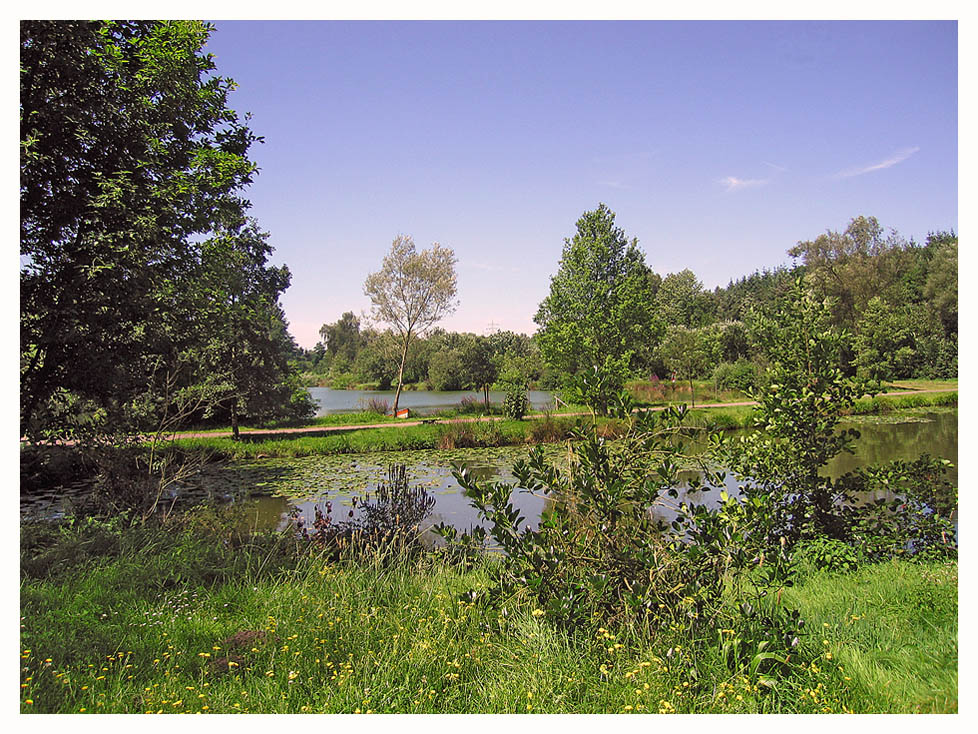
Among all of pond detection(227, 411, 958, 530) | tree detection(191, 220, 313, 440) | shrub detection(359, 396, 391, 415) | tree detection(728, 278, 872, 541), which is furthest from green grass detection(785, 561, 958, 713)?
shrub detection(359, 396, 391, 415)

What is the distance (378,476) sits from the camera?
7.00 meters

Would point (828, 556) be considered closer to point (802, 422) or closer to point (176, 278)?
point (802, 422)

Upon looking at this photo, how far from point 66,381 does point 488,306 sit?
2.99 metres

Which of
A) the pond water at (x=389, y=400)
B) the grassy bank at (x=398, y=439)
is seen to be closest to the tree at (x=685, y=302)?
the pond water at (x=389, y=400)

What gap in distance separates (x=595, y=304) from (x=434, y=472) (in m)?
2.96

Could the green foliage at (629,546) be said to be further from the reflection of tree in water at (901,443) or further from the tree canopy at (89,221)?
the reflection of tree in water at (901,443)

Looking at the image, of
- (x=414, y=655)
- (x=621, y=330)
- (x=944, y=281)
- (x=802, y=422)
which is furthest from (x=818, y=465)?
(x=944, y=281)

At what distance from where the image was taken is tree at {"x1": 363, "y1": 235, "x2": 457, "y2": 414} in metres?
9.12

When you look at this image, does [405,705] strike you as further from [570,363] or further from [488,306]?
[570,363]

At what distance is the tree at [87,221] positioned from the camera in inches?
123

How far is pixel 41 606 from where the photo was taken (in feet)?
8.67

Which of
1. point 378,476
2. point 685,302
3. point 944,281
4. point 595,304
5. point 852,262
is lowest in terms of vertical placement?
point 378,476

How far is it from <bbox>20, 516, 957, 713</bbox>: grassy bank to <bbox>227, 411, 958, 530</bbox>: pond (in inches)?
90.8

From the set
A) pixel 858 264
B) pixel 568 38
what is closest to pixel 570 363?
pixel 568 38
